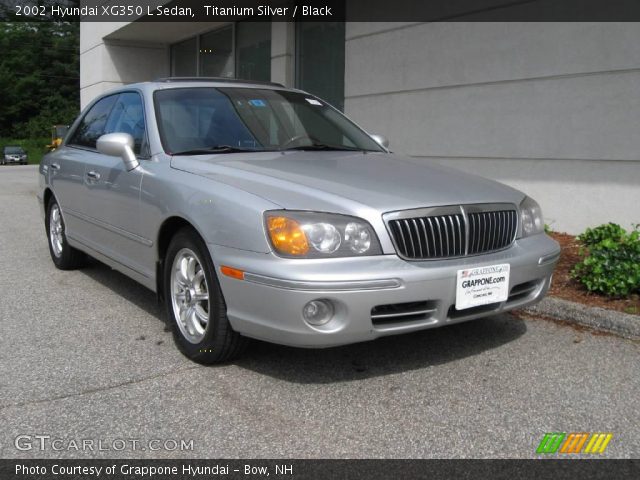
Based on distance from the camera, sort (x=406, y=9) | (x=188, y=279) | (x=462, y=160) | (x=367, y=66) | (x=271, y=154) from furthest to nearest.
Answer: (x=367, y=66)
(x=406, y=9)
(x=462, y=160)
(x=271, y=154)
(x=188, y=279)

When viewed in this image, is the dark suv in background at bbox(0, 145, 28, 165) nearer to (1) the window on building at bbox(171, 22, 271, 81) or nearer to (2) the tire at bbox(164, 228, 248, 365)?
(1) the window on building at bbox(171, 22, 271, 81)

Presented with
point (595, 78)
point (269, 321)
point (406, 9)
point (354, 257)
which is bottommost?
A: point (269, 321)

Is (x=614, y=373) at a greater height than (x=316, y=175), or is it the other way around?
(x=316, y=175)

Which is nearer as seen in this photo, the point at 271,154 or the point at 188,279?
the point at 188,279

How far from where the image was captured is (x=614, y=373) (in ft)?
12.1

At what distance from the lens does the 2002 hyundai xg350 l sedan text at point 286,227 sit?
319 centimetres

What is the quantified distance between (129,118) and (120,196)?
68 centimetres

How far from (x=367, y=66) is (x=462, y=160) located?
2277 mm

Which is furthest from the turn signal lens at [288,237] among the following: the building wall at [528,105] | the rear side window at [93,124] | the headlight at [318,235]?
the building wall at [528,105]

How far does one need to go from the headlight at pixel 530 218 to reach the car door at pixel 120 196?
2244 mm

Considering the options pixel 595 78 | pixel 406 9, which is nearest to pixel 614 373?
pixel 595 78

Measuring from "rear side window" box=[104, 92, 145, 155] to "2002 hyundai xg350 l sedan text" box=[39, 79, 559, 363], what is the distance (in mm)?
20

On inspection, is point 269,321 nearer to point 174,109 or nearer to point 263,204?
point 263,204
